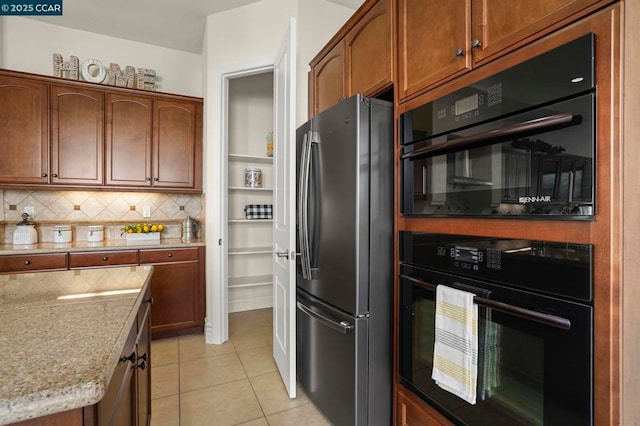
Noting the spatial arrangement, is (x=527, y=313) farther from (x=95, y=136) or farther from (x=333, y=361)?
(x=95, y=136)

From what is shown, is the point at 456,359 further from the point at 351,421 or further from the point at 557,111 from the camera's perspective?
the point at 557,111

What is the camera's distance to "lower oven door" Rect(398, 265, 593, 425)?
0.80m

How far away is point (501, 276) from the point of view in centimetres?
99

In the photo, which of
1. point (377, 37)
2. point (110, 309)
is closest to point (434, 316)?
point (110, 309)

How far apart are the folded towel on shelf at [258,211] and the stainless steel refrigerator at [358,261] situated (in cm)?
209

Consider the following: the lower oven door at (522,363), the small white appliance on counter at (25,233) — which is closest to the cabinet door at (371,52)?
the lower oven door at (522,363)

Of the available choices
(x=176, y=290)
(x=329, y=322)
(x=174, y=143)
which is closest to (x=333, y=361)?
(x=329, y=322)

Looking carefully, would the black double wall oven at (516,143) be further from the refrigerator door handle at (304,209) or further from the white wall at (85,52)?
the white wall at (85,52)

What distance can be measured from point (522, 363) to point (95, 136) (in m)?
3.56

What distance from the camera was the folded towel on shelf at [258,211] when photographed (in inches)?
145

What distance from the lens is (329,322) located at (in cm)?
164

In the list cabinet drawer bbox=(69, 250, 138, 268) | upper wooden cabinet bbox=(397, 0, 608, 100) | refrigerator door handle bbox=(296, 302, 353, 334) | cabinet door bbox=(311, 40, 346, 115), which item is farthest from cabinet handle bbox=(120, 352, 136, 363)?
cabinet drawer bbox=(69, 250, 138, 268)

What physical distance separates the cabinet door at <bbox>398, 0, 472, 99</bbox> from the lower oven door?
0.79 metres

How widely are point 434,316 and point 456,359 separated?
0.18 m
